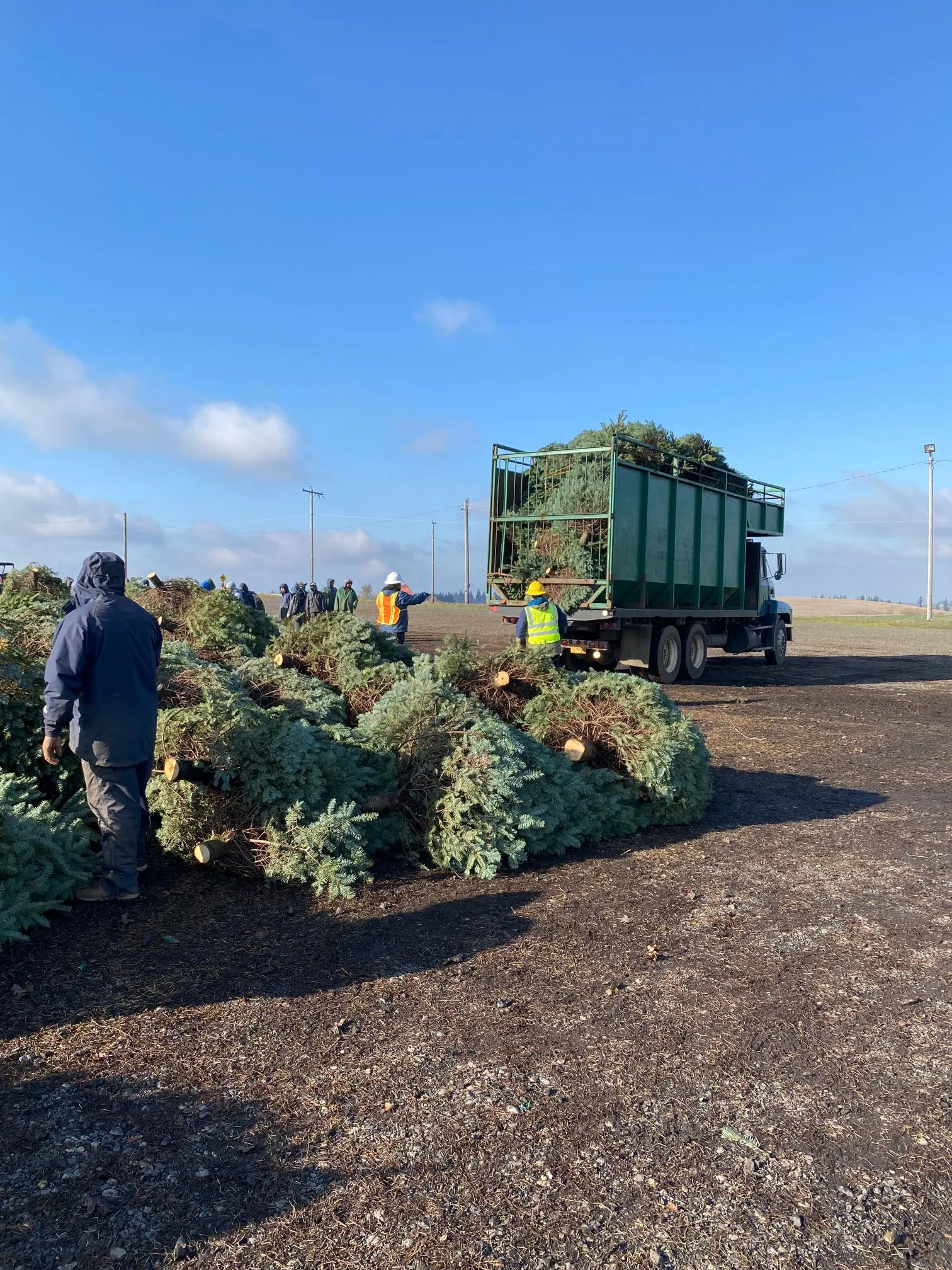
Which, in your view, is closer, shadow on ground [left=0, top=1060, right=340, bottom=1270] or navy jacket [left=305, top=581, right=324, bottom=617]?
shadow on ground [left=0, top=1060, right=340, bottom=1270]

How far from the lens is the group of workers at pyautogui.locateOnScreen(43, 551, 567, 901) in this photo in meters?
4.77

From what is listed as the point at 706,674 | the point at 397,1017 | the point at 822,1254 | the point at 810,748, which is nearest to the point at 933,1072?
the point at 822,1254

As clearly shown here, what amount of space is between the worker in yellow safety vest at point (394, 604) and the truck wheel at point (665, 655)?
497 centimetres

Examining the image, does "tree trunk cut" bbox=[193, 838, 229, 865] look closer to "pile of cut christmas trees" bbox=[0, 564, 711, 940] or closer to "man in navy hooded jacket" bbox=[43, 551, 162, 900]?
"pile of cut christmas trees" bbox=[0, 564, 711, 940]

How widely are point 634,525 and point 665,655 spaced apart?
2.94 metres

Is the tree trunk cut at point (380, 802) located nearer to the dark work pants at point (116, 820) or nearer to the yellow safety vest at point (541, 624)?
the dark work pants at point (116, 820)

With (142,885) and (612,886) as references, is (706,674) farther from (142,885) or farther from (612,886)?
(142,885)

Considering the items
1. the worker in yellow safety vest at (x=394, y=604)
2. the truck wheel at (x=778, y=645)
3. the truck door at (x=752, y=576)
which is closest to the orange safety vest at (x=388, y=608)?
the worker in yellow safety vest at (x=394, y=604)

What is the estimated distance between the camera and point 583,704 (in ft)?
23.1

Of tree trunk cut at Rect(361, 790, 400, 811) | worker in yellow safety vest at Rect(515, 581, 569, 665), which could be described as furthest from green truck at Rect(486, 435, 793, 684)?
tree trunk cut at Rect(361, 790, 400, 811)

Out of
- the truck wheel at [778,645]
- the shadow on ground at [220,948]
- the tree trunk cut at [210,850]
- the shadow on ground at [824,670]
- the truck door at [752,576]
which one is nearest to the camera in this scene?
the shadow on ground at [220,948]

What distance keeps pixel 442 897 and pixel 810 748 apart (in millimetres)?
6344

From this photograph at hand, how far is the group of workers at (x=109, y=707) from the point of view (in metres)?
4.77

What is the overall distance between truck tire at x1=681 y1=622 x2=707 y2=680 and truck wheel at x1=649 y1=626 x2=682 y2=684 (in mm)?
156
